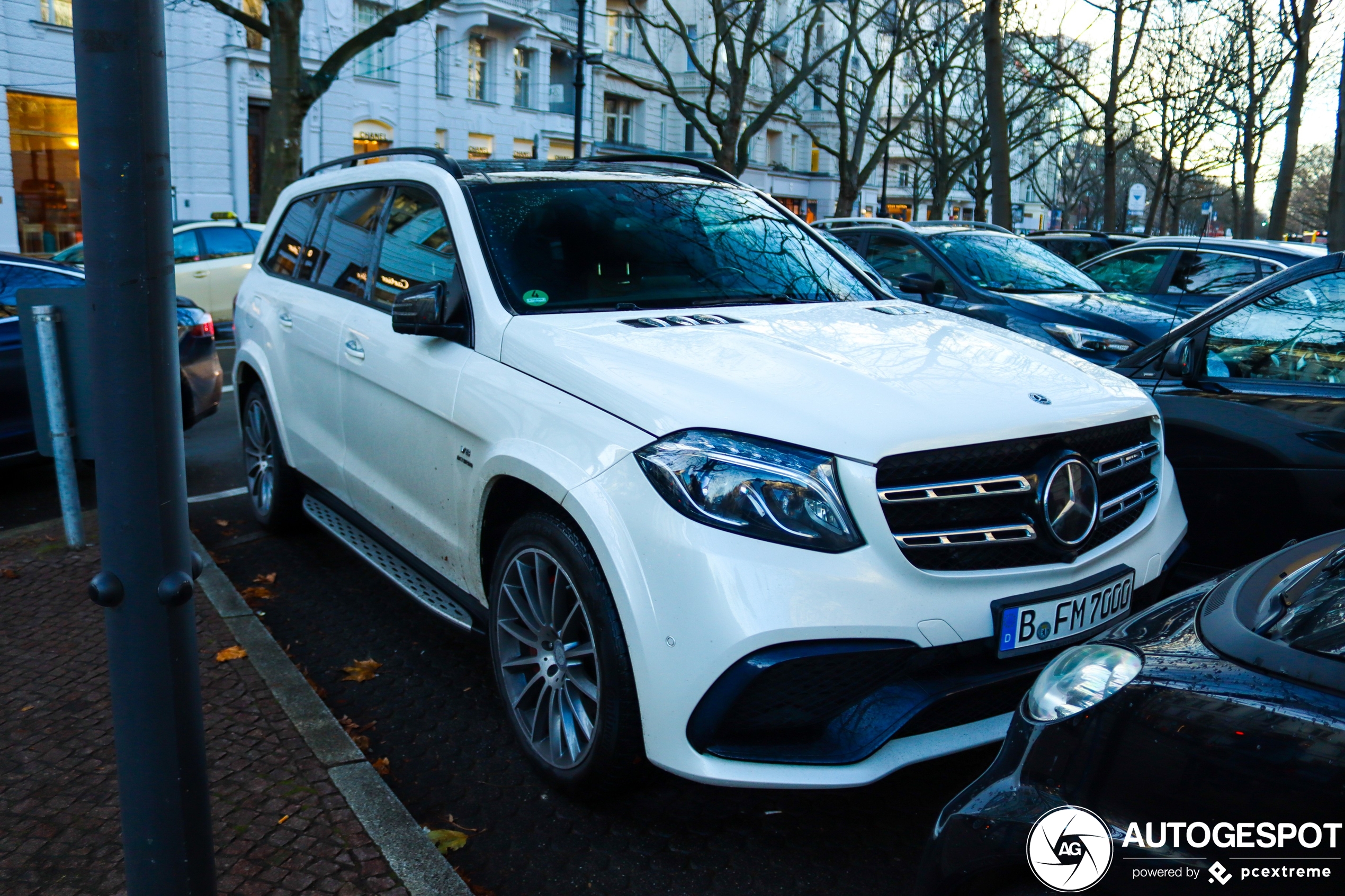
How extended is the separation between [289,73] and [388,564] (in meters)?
14.8

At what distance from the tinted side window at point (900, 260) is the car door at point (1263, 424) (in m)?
5.14

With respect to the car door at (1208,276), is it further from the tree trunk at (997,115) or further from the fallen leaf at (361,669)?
the fallen leaf at (361,669)

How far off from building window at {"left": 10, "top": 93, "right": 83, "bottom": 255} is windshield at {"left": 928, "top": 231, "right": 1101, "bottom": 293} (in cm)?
2061

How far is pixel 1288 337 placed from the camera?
14.4ft

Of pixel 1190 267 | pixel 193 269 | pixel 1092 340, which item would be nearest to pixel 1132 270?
pixel 1190 267

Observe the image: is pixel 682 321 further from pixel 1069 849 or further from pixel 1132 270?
pixel 1132 270

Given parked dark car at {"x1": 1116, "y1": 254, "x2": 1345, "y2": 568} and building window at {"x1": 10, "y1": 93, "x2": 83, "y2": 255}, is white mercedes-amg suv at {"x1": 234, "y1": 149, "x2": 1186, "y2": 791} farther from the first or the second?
building window at {"x1": 10, "y1": 93, "x2": 83, "y2": 255}

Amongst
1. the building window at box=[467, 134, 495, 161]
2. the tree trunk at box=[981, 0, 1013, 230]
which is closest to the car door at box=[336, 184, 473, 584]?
the tree trunk at box=[981, 0, 1013, 230]

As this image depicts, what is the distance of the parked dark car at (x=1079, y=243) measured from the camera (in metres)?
15.6

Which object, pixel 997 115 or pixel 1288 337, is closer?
pixel 1288 337

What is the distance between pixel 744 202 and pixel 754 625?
260 cm

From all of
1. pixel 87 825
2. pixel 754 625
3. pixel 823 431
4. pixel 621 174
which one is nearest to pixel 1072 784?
pixel 754 625

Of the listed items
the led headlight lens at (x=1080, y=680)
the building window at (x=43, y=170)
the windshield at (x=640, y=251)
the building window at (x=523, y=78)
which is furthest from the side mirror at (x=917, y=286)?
the building window at (x=523, y=78)

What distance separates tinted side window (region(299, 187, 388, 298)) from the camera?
Result: 4.78 metres
